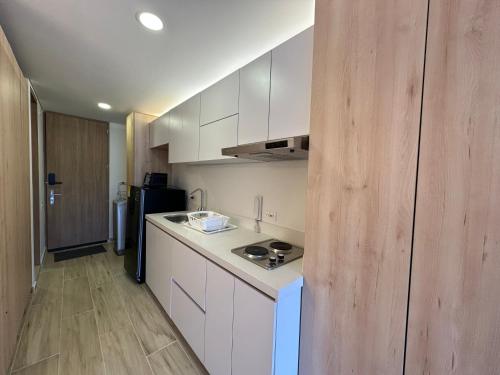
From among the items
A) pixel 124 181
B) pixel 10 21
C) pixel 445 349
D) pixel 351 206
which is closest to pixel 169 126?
pixel 10 21

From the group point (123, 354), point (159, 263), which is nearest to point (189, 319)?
point (123, 354)

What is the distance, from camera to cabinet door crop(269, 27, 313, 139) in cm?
114

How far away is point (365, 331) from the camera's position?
30.7 inches

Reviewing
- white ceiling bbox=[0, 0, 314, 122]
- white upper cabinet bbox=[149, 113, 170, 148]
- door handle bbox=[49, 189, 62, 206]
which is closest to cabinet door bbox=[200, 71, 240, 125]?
white ceiling bbox=[0, 0, 314, 122]

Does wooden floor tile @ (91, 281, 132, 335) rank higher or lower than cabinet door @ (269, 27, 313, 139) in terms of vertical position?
lower

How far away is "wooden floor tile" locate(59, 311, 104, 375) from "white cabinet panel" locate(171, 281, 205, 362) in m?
0.54

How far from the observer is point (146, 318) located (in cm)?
193

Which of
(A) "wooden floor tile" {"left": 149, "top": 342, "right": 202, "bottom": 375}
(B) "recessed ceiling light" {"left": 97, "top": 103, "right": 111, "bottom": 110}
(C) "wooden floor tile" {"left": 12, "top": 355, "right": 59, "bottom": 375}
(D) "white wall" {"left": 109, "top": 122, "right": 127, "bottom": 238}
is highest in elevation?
(B) "recessed ceiling light" {"left": 97, "top": 103, "right": 111, "bottom": 110}

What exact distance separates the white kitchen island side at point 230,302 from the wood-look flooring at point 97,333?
0.18 m

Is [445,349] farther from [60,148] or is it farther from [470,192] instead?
[60,148]

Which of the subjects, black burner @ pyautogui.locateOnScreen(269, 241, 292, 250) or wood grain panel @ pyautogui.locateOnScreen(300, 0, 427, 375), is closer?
wood grain panel @ pyautogui.locateOnScreen(300, 0, 427, 375)

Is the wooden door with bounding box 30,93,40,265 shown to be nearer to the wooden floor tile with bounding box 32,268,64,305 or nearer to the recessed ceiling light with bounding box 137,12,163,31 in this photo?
the wooden floor tile with bounding box 32,268,64,305

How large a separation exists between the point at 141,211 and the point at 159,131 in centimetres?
118

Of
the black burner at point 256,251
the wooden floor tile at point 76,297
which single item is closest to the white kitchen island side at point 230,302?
the black burner at point 256,251
